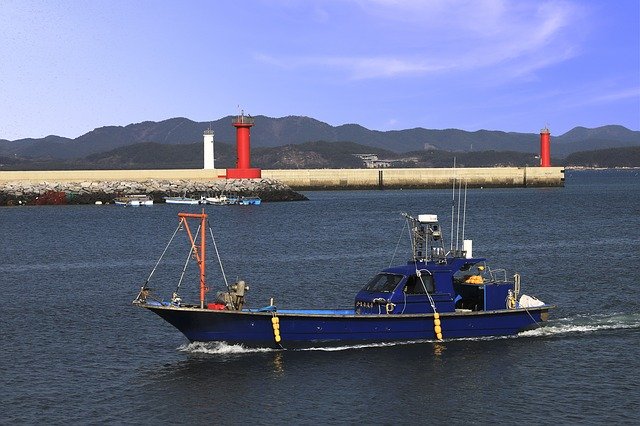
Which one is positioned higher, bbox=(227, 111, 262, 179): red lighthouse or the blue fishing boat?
bbox=(227, 111, 262, 179): red lighthouse

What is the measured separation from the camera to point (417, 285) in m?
26.4

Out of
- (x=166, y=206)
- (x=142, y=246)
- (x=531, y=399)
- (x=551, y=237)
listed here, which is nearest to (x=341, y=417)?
(x=531, y=399)

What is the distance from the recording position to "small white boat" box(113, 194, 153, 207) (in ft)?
332

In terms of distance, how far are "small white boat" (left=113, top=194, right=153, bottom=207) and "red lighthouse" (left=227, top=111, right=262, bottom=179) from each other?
12.2 meters

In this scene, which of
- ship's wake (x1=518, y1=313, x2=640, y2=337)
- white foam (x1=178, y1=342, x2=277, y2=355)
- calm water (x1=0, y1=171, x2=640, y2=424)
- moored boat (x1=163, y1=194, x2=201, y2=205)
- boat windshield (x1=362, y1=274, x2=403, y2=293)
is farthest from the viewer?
moored boat (x1=163, y1=194, x2=201, y2=205)

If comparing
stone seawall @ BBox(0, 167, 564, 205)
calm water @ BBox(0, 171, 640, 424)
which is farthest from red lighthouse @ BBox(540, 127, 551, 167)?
calm water @ BBox(0, 171, 640, 424)

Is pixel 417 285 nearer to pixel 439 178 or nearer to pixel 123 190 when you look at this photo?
pixel 123 190

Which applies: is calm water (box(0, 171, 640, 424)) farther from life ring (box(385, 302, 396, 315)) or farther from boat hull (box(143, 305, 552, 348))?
life ring (box(385, 302, 396, 315))

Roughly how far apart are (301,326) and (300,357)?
812 mm

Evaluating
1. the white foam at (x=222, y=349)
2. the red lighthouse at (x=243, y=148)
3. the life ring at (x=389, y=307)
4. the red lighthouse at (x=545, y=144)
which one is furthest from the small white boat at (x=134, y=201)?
the life ring at (x=389, y=307)

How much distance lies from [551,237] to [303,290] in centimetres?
2840

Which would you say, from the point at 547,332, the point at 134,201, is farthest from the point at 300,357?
the point at 134,201

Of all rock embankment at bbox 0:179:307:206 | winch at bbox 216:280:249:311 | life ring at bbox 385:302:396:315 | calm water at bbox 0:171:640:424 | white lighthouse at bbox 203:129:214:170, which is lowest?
calm water at bbox 0:171:640:424

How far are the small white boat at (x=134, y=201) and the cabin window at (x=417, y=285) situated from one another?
77496mm
